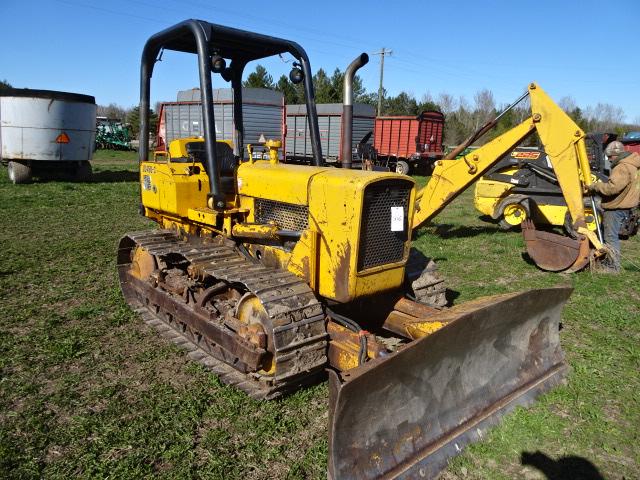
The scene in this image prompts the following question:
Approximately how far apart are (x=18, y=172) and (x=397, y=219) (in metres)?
14.8

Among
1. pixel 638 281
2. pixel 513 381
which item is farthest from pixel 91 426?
pixel 638 281

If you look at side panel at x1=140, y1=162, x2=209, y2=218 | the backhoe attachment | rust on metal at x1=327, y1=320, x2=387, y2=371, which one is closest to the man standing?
the backhoe attachment

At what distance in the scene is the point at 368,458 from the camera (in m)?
2.87

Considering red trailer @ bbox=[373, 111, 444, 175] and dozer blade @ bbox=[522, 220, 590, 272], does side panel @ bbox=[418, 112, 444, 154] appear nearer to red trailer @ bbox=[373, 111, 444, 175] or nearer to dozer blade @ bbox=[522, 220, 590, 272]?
red trailer @ bbox=[373, 111, 444, 175]

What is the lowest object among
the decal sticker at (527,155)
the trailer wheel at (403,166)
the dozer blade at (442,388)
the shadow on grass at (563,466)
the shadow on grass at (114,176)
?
the shadow on grass at (563,466)

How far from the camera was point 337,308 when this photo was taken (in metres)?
4.18

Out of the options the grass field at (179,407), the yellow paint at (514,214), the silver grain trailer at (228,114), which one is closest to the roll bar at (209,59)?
the grass field at (179,407)

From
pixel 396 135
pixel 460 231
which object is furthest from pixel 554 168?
pixel 396 135

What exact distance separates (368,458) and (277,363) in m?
0.88

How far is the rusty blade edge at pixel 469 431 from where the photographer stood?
3021mm

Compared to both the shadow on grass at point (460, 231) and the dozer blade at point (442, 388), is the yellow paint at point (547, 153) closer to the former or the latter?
the shadow on grass at point (460, 231)

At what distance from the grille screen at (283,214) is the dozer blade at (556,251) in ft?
16.7

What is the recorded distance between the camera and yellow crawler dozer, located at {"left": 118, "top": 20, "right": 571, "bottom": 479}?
302cm

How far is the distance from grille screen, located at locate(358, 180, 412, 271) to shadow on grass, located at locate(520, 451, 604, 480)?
1651 mm
